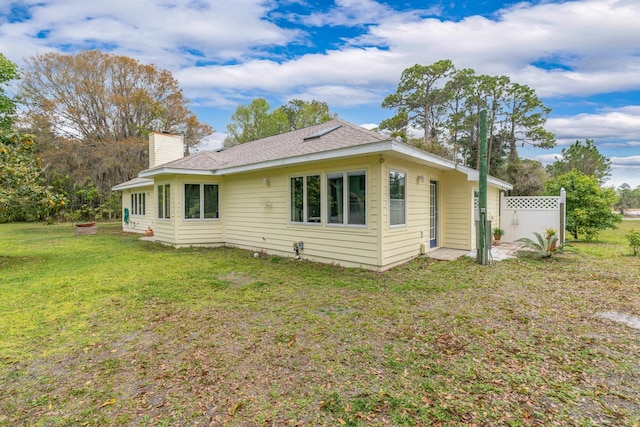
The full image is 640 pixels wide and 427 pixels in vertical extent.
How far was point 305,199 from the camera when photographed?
7305mm

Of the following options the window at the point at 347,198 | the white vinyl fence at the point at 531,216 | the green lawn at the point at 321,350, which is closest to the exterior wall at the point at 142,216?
the green lawn at the point at 321,350

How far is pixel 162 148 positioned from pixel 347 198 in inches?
425

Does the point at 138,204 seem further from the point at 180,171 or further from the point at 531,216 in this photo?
the point at 531,216

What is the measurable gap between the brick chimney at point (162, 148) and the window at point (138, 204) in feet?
6.46

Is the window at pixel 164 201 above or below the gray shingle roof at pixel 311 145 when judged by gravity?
below

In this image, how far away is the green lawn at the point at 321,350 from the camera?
214cm

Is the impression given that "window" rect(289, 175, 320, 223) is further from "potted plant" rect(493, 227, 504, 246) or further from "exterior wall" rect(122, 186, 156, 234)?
"exterior wall" rect(122, 186, 156, 234)

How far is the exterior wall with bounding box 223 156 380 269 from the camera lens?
6168 millimetres

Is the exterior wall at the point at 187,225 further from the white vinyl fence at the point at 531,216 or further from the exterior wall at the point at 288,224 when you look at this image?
the white vinyl fence at the point at 531,216

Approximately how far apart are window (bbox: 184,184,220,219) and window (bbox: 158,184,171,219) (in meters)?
0.81

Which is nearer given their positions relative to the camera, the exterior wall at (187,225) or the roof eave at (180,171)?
the roof eave at (180,171)

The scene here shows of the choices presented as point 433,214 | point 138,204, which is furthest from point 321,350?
point 138,204

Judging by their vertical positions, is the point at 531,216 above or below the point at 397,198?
below

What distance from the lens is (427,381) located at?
2.45m
